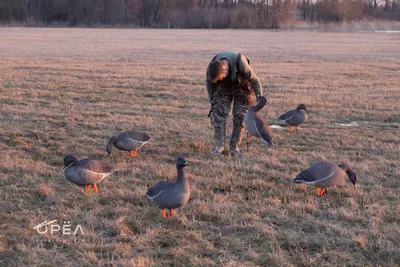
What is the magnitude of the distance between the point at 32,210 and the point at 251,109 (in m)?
3.77

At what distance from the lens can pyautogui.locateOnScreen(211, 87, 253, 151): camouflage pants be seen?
27.8 feet

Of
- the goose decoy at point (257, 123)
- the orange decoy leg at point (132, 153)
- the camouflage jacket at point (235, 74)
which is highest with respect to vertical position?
the camouflage jacket at point (235, 74)

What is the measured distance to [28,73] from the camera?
61.5 ft

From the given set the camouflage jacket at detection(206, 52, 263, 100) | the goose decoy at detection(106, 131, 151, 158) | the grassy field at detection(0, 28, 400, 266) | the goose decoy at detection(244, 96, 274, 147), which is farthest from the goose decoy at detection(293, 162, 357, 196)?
the goose decoy at detection(106, 131, 151, 158)

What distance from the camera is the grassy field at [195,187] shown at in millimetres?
4902

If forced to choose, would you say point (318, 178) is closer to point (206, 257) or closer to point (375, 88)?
point (206, 257)

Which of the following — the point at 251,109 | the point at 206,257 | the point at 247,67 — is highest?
the point at 247,67

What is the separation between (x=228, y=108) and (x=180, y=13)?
72456mm

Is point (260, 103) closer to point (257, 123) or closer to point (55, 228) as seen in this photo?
point (257, 123)

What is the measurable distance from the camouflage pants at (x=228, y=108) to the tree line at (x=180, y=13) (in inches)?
2677

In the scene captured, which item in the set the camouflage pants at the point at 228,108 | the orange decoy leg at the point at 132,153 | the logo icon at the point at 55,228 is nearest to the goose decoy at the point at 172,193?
the logo icon at the point at 55,228

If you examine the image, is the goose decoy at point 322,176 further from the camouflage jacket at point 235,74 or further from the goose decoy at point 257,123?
the camouflage jacket at point 235,74

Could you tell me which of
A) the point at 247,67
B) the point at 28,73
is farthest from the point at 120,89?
the point at 247,67

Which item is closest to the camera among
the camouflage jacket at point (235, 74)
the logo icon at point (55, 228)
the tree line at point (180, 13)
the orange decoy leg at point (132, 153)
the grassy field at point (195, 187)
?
the grassy field at point (195, 187)
